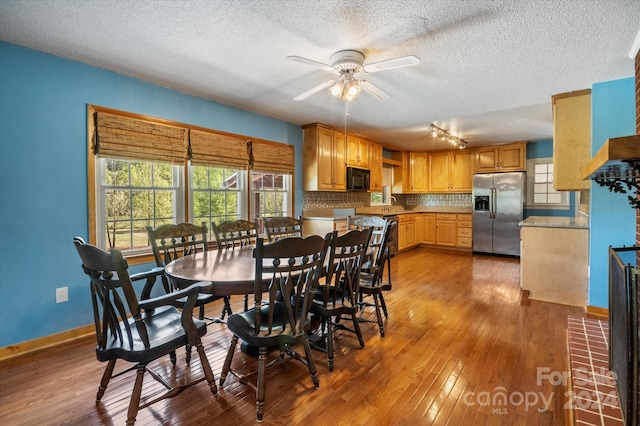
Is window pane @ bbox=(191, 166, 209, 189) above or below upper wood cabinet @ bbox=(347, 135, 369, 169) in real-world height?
below

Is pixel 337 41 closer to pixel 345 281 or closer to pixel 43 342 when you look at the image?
pixel 345 281

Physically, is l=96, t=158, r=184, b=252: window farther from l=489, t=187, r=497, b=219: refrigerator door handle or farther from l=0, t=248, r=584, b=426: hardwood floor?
l=489, t=187, r=497, b=219: refrigerator door handle

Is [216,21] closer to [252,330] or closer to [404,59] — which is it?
[404,59]

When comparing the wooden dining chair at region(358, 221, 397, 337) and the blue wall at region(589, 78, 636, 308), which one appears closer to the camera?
the wooden dining chair at region(358, 221, 397, 337)

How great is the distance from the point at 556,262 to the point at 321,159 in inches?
130

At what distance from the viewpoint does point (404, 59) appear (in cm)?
217

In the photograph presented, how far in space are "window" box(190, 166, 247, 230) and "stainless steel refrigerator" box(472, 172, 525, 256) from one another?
195 inches

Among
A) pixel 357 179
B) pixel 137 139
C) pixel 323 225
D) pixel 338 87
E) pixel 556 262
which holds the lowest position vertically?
pixel 556 262

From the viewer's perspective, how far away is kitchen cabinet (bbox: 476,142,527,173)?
21.1 ft

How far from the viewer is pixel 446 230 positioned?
7207mm

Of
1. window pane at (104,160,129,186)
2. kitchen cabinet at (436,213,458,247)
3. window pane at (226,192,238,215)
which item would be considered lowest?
kitchen cabinet at (436,213,458,247)

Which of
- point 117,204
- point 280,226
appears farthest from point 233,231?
point 117,204

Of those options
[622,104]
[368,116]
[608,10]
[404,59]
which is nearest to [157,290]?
[404,59]

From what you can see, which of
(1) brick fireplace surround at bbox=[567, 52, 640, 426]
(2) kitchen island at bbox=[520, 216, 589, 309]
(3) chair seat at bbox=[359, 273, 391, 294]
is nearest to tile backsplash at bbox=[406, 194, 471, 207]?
(2) kitchen island at bbox=[520, 216, 589, 309]
